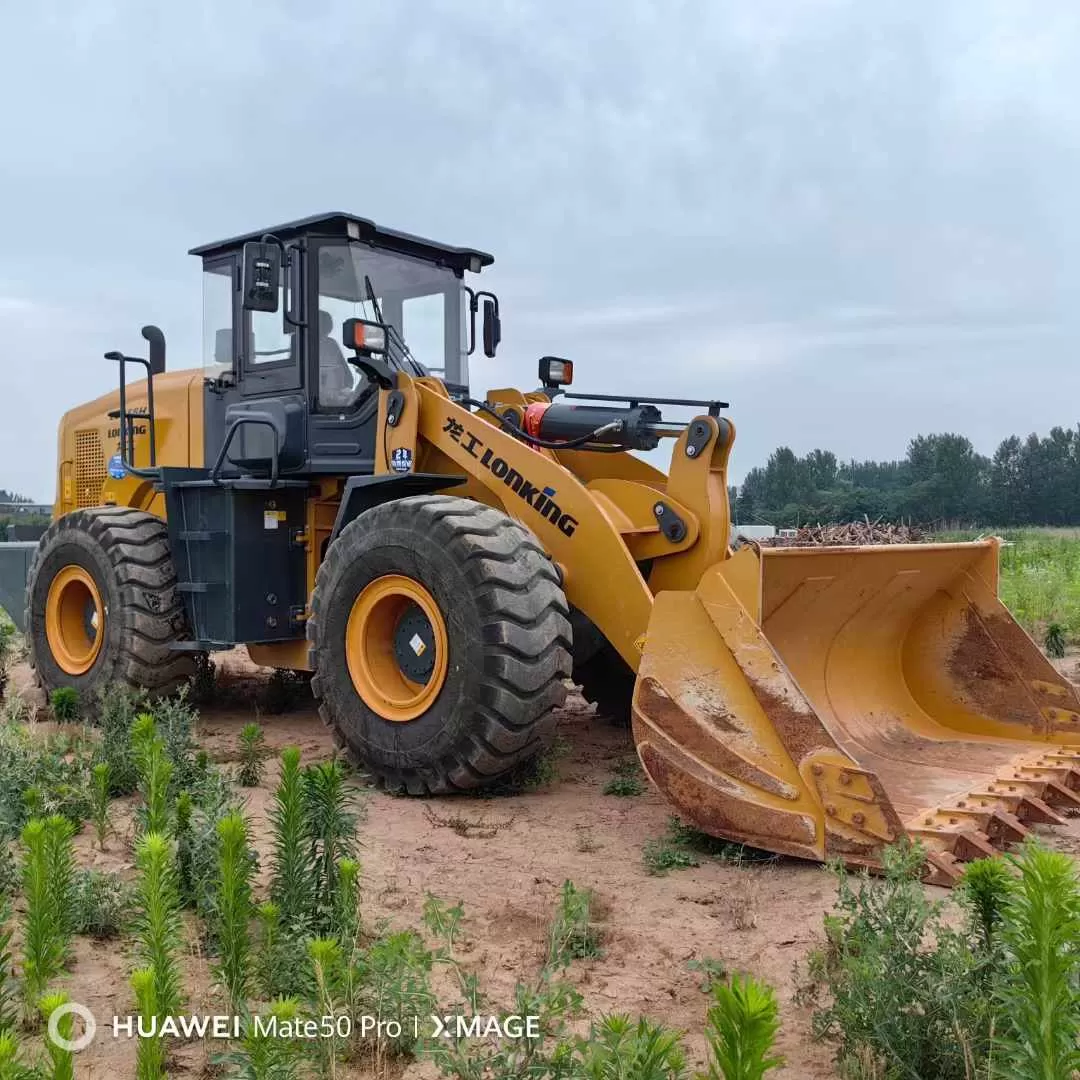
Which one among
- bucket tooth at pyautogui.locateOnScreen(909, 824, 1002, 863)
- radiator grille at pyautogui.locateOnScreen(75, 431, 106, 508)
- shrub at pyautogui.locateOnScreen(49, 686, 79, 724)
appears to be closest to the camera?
bucket tooth at pyautogui.locateOnScreen(909, 824, 1002, 863)

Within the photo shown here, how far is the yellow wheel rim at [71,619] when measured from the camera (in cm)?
757

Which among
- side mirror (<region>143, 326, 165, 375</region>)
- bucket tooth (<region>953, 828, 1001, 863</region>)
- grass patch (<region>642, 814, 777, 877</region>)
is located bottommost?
grass patch (<region>642, 814, 777, 877</region>)

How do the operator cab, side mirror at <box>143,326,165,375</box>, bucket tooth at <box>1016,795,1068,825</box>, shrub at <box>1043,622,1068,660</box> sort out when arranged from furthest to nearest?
shrub at <box>1043,622,1068,660</box> < side mirror at <box>143,326,165,375</box> < the operator cab < bucket tooth at <box>1016,795,1068,825</box>

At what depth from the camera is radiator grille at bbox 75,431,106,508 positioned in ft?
29.0

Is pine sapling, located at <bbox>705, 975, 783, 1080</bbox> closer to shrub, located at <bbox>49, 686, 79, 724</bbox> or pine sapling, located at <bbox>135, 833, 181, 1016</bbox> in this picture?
pine sapling, located at <bbox>135, 833, 181, 1016</bbox>

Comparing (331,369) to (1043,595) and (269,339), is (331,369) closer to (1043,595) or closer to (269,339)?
(269,339)

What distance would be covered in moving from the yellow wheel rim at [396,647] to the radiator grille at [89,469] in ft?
13.3

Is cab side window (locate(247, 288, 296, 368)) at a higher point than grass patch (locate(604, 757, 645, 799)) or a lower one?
higher

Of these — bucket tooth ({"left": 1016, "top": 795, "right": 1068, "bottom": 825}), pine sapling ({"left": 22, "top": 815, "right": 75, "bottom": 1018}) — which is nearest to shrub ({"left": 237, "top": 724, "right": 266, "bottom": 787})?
pine sapling ({"left": 22, "top": 815, "right": 75, "bottom": 1018})

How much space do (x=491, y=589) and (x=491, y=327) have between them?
10.6 feet

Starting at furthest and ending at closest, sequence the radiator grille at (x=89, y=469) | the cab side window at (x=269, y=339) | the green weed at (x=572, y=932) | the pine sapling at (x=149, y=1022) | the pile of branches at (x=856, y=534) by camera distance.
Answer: the pile of branches at (x=856, y=534), the radiator grille at (x=89, y=469), the cab side window at (x=269, y=339), the green weed at (x=572, y=932), the pine sapling at (x=149, y=1022)

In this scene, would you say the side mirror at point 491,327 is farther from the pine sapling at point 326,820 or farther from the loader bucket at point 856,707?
the pine sapling at point 326,820

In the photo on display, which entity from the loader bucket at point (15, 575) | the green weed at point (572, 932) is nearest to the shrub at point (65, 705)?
the loader bucket at point (15, 575)

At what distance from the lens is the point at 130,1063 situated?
276cm
